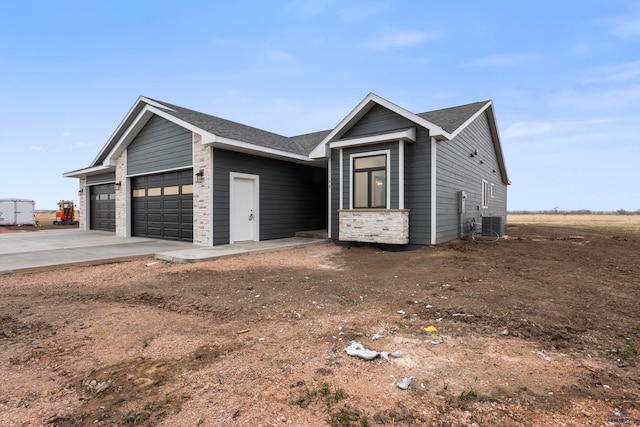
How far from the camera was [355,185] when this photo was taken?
401 inches

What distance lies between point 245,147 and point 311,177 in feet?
14.0

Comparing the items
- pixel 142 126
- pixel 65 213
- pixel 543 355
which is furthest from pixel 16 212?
pixel 543 355

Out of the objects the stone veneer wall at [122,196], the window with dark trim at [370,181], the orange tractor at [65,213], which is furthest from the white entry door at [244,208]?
the orange tractor at [65,213]

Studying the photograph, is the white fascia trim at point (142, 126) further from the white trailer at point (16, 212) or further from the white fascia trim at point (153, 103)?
the white trailer at point (16, 212)

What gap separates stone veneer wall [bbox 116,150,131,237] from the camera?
536 inches

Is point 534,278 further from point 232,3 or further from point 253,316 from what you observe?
point 232,3

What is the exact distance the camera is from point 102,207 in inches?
680

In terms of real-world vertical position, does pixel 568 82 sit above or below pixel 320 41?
below

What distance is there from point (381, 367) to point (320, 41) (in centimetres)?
1719

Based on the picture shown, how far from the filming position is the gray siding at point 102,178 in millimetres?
16339

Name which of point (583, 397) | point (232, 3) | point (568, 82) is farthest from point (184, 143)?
point (568, 82)

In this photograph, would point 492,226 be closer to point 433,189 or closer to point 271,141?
point 433,189

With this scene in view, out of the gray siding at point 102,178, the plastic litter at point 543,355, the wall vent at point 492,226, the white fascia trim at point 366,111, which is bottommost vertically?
the plastic litter at point 543,355

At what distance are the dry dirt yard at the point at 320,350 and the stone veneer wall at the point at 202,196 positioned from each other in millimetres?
4372
